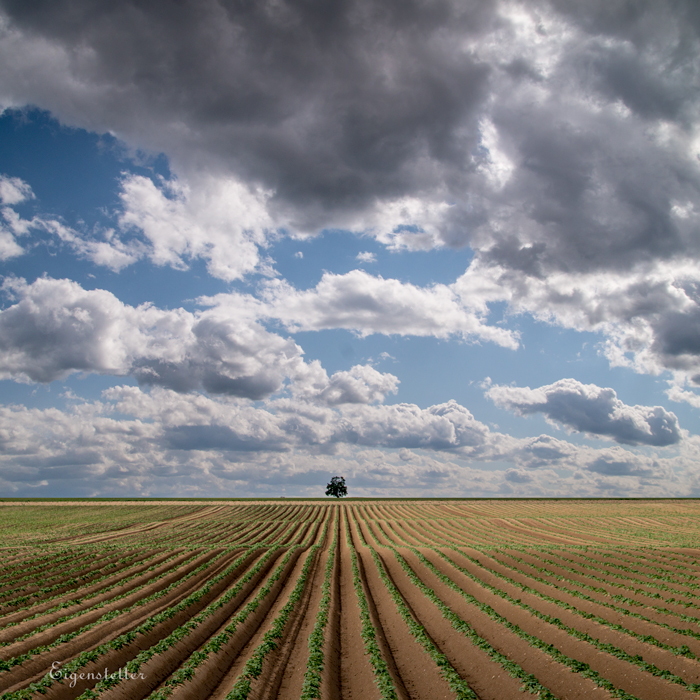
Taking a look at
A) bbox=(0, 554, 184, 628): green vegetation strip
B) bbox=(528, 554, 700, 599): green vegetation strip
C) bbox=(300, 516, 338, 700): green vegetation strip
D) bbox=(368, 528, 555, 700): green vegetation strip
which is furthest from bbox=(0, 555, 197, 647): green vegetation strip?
bbox=(528, 554, 700, 599): green vegetation strip

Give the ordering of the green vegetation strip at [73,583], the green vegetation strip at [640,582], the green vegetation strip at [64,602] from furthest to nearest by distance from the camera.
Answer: the green vegetation strip at [640,582] → the green vegetation strip at [73,583] → the green vegetation strip at [64,602]

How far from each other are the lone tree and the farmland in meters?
95.8

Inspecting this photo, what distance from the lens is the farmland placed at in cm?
1080

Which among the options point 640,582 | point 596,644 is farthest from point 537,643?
point 640,582

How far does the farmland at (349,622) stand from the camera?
10.8 meters

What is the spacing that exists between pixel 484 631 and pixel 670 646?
524 cm

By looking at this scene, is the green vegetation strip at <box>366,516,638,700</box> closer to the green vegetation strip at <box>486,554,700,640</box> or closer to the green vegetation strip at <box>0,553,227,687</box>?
the green vegetation strip at <box>486,554,700,640</box>

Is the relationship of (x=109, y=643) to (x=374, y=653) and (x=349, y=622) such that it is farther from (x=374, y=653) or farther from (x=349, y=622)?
(x=349, y=622)

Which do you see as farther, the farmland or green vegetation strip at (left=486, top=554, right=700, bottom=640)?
green vegetation strip at (left=486, top=554, right=700, bottom=640)

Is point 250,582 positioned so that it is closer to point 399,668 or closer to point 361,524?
point 399,668

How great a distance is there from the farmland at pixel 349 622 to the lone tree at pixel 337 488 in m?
95.8

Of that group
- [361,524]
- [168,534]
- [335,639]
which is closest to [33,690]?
[335,639]

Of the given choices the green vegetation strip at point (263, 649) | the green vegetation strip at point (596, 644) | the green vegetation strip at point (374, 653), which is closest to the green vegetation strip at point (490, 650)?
the green vegetation strip at point (596, 644)

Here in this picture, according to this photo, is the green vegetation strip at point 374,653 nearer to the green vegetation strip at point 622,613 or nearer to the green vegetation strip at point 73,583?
the green vegetation strip at point 622,613
